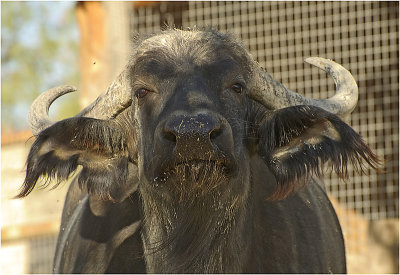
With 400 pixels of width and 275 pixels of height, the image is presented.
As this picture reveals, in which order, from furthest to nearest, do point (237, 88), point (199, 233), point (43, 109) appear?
1. point (43, 109)
2. point (237, 88)
3. point (199, 233)

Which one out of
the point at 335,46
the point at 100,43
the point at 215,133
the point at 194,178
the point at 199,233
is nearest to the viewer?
the point at 215,133

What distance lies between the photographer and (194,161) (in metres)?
3.50

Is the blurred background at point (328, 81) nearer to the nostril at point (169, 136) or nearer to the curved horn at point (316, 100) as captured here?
the curved horn at point (316, 100)

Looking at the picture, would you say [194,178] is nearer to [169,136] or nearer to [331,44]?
[169,136]

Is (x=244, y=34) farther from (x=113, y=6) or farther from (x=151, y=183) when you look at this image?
(x=151, y=183)

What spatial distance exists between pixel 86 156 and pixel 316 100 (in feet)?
5.07

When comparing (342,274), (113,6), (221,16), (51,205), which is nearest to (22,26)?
(51,205)

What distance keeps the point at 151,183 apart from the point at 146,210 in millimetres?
338

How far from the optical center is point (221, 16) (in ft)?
38.2

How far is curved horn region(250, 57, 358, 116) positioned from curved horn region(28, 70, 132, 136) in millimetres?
744

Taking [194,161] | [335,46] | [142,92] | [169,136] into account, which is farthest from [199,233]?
[335,46]

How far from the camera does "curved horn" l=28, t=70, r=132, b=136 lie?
4.39 meters

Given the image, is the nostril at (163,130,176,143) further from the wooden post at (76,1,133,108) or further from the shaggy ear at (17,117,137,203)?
the wooden post at (76,1,133,108)

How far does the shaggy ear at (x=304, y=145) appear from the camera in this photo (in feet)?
13.0
